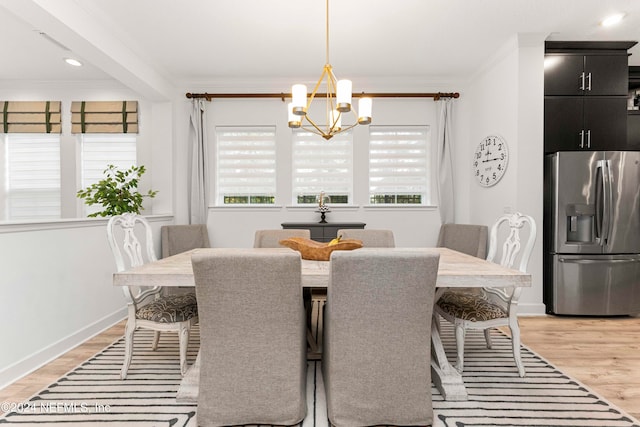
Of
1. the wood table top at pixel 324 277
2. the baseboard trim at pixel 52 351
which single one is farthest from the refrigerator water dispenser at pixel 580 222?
the baseboard trim at pixel 52 351

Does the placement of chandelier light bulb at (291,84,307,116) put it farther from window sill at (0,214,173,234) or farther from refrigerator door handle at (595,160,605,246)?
refrigerator door handle at (595,160,605,246)

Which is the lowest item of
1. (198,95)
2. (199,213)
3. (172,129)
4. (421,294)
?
(421,294)

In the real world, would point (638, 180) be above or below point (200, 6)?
below

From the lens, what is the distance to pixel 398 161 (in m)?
4.57

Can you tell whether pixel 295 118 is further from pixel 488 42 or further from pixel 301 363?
pixel 488 42

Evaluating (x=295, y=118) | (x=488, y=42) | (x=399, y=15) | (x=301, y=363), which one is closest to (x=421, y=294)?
(x=301, y=363)

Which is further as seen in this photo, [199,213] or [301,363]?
[199,213]

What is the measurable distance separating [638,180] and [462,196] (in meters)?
1.68

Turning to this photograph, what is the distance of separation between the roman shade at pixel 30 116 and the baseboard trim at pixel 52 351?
9.48ft

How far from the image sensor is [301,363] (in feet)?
5.26

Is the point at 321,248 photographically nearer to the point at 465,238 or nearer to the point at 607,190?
the point at 465,238

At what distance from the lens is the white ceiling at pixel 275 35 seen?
2801 millimetres

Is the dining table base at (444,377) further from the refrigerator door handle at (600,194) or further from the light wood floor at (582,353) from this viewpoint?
the refrigerator door handle at (600,194)

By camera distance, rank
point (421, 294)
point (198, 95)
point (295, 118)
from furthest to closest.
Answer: point (198, 95), point (295, 118), point (421, 294)
